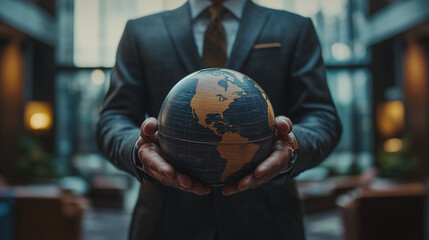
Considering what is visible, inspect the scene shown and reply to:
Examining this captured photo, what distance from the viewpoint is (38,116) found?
12375 millimetres

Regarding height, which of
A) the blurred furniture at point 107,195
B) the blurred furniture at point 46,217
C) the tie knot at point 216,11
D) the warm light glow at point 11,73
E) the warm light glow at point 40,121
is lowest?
the blurred furniture at point 107,195

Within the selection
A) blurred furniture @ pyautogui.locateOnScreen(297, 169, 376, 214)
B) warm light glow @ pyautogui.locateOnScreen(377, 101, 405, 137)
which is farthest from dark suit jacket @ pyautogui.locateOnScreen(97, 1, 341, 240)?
warm light glow @ pyautogui.locateOnScreen(377, 101, 405, 137)

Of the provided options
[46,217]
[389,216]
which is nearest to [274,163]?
[389,216]

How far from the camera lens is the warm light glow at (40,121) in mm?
12200

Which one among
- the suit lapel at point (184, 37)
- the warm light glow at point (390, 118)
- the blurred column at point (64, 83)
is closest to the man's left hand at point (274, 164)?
the suit lapel at point (184, 37)

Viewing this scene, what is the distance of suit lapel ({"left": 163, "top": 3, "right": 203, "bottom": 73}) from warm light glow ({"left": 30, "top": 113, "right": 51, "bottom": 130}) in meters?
11.8

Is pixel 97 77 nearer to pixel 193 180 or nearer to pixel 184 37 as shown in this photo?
pixel 184 37

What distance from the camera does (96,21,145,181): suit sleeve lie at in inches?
56.2

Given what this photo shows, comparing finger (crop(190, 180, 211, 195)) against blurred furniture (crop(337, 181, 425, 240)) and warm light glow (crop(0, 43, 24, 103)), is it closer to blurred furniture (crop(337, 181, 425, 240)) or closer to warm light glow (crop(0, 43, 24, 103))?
blurred furniture (crop(337, 181, 425, 240))

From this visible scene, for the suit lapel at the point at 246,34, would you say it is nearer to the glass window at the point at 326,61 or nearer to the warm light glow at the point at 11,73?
the warm light glow at the point at 11,73

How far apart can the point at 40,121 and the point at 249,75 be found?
12.3m

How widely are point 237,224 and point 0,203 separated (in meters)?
4.64

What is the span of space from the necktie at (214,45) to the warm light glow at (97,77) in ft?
43.6

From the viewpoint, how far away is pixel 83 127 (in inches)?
568
